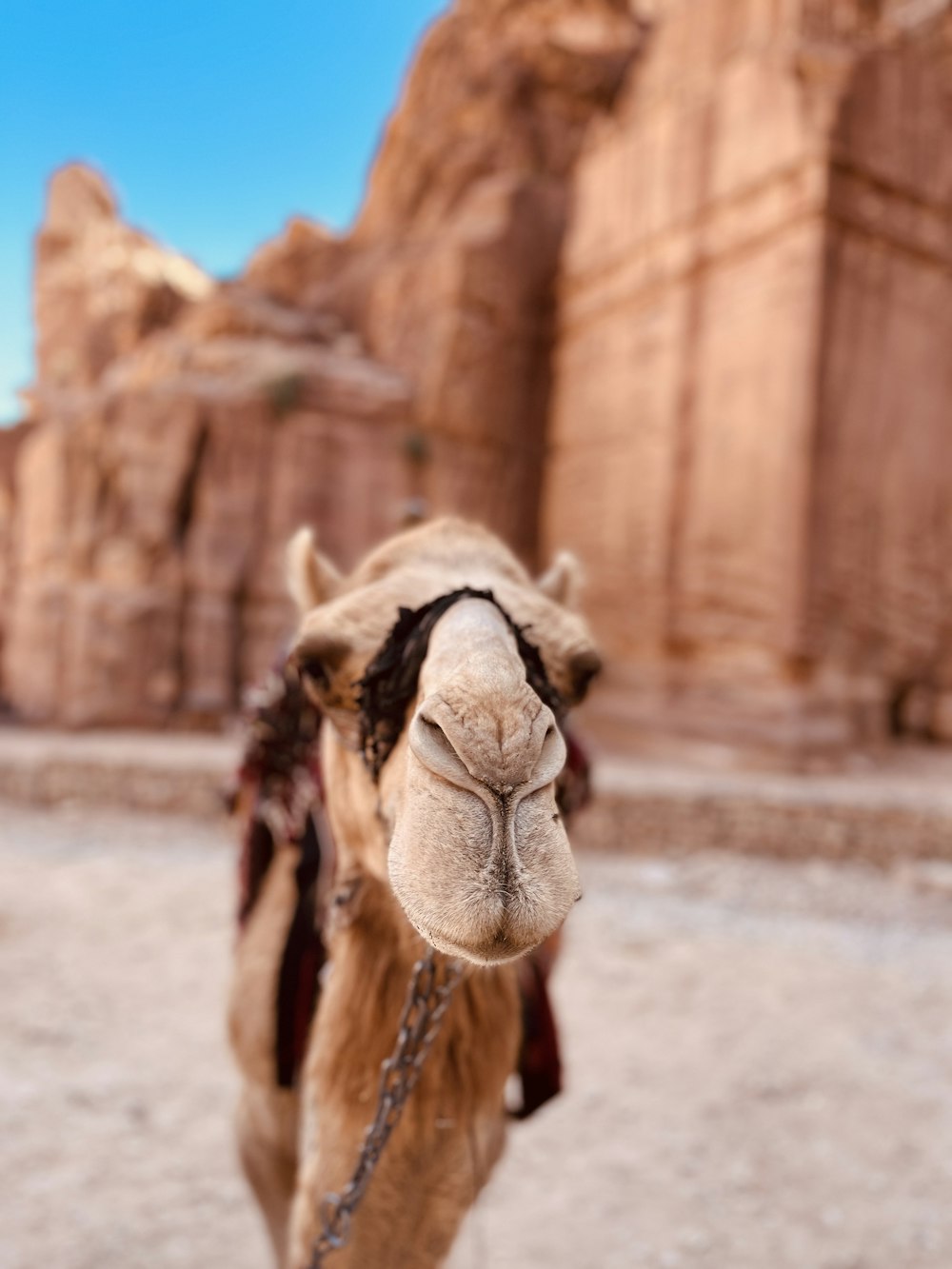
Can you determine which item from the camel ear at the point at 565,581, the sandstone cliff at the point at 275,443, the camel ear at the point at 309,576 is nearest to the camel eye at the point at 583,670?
the camel ear at the point at 565,581

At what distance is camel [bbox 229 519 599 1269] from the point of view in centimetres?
89

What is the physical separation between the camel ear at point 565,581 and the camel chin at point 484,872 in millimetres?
792

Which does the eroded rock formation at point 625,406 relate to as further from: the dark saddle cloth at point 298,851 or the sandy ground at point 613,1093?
the dark saddle cloth at point 298,851

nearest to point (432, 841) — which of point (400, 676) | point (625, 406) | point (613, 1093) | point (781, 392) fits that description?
point (400, 676)

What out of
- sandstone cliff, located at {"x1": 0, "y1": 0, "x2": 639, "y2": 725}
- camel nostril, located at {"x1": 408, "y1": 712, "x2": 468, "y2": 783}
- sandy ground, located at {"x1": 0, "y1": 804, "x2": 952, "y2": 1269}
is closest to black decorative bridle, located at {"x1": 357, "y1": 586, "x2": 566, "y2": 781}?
camel nostril, located at {"x1": 408, "y1": 712, "x2": 468, "y2": 783}

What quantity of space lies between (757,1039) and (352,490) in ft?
33.4

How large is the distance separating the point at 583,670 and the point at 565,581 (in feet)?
1.50

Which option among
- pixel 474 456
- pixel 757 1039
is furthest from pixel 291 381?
pixel 757 1039

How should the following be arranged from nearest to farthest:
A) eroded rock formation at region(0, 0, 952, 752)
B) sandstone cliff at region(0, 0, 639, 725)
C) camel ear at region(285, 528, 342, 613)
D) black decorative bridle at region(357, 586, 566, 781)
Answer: black decorative bridle at region(357, 586, 566, 781)
camel ear at region(285, 528, 342, 613)
eroded rock formation at region(0, 0, 952, 752)
sandstone cliff at region(0, 0, 639, 725)

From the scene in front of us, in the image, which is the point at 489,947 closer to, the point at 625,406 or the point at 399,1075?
the point at 399,1075

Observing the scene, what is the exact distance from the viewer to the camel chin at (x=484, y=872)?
0.86 m

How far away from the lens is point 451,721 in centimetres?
92

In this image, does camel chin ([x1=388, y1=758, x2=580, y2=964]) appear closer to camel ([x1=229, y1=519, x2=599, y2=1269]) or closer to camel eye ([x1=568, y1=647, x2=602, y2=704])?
camel ([x1=229, y1=519, x2=599, y2=1269])

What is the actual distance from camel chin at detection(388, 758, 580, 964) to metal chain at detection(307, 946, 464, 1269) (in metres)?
0.36
